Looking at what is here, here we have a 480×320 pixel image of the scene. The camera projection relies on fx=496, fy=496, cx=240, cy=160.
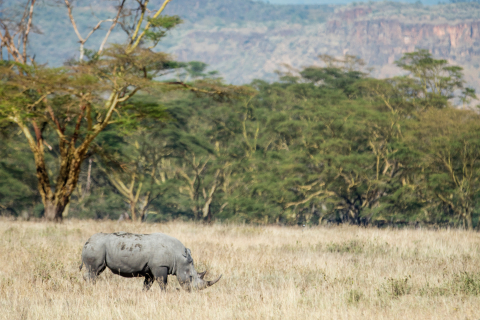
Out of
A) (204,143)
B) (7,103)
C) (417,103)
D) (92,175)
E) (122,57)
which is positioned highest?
(122,57)

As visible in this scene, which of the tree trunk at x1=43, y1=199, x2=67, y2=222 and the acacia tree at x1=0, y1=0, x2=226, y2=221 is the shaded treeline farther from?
A: the tree trunk at x1=43, y1=199, x2=67, y2=222

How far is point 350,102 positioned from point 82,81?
22650mm

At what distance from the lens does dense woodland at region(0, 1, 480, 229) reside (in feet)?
58.0

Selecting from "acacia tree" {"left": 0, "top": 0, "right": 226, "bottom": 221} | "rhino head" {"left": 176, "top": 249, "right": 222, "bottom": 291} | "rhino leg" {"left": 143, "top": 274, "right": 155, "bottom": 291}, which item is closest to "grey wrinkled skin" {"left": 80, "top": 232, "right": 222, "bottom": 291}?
"rhino head" {"left": 176, "top": 249, "right": 222, "bottom": 291}

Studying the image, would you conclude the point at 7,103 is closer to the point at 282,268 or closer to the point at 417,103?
the point at 282,268

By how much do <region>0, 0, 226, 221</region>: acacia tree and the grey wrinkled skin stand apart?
33.2 ft

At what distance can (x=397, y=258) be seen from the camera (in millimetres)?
9734

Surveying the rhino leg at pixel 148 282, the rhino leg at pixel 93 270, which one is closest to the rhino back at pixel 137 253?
the rhino leg at pixel 93 270

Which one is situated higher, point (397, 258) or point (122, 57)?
point (122, 57)

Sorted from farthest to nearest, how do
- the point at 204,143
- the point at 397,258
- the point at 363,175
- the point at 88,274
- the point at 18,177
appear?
the point at 204,143 → the point at 18,177 → the point at 363,175 → the point at 397,258 → the point at 88,274

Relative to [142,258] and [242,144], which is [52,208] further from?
[242,144]

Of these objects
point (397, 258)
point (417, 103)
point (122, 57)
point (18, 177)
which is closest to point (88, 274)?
point (397, 258)

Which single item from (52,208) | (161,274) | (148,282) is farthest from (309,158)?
(161,274)

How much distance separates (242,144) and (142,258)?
109ft
